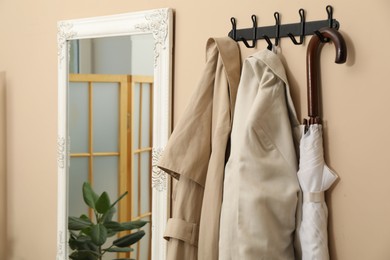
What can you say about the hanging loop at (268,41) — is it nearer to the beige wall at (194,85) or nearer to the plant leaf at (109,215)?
the beige wall at (194,85)

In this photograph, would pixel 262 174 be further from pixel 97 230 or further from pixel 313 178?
pixel 97 230

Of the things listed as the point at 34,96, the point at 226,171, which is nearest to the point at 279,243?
the point at 226,171

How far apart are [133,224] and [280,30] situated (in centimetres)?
72

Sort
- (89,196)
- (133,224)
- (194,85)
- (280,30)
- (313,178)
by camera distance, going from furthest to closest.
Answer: (89,196)
(133,224)
(194,85)
(280,30)
(313,178)

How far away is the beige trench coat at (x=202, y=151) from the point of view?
1.29 metres

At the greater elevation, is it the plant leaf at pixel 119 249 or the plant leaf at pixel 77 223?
the plant leaf at pixel 77 223

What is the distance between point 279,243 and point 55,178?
0.98m

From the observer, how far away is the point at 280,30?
1.26m

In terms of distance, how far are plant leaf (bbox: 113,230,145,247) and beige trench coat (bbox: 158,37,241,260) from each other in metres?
0.23

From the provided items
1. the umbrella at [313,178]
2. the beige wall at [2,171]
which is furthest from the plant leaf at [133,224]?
the beige wall at [2,171]

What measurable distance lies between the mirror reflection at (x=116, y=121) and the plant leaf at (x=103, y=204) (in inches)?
0.8

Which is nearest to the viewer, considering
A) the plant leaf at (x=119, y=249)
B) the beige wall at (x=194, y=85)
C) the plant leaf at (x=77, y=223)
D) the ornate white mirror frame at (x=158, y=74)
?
the beige wall at (x=194, y=85)

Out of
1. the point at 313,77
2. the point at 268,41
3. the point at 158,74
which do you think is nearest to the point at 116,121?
the point at 158,74

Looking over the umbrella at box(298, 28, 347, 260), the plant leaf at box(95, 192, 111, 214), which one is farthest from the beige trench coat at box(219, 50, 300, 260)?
the plant leaf at box(95, 192, 111, 214)
